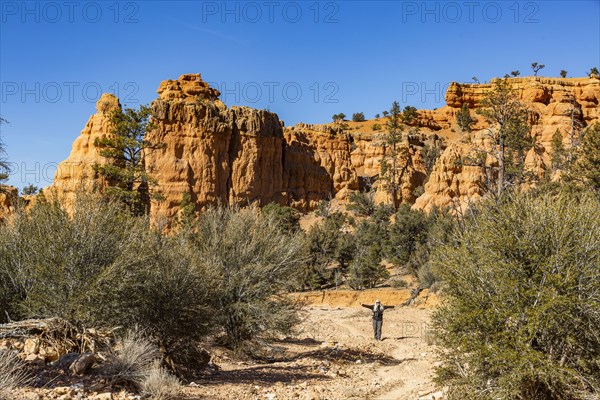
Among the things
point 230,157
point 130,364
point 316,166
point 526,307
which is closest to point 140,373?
point 130,364

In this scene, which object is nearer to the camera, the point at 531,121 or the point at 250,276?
the point at 250,276

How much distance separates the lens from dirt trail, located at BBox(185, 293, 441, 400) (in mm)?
11672

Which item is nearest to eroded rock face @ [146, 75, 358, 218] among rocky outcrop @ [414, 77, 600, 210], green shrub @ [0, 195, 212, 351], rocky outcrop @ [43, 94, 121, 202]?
rocky outcrop @ [43, 94, 121, 202]

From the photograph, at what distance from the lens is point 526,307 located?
877cm

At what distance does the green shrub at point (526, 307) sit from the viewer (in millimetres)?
8562

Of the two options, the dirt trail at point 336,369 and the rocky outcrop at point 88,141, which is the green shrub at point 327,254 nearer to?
the dirt trail at point 336,369

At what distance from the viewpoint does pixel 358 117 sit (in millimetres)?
110812

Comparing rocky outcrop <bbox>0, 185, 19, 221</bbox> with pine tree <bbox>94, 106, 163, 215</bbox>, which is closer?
rocky outcrop <bbox>0, 185, 19, 221</bbox>

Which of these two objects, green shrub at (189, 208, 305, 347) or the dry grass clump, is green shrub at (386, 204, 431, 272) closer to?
green shrub at (189, 208, 305, 347)

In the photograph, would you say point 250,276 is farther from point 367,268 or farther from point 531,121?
point 531,121

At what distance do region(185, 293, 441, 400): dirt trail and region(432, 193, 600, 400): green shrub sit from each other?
2328mm

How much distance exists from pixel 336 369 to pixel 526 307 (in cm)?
738

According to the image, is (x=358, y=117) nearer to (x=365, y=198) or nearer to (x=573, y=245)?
(x=365, y=198)

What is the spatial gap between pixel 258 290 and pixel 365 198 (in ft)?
168
